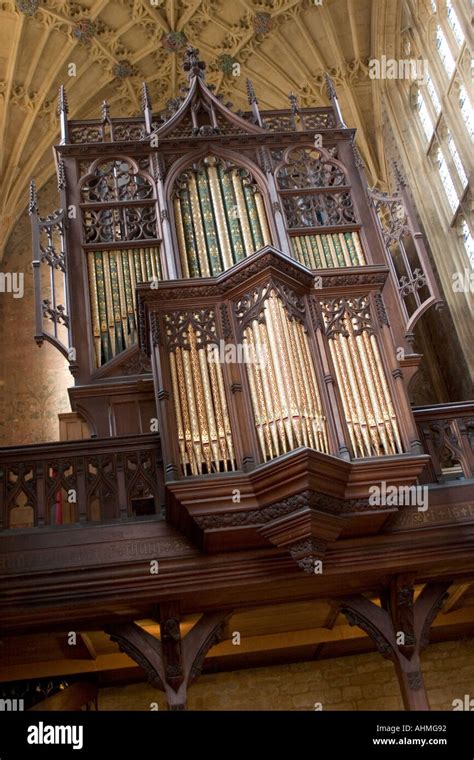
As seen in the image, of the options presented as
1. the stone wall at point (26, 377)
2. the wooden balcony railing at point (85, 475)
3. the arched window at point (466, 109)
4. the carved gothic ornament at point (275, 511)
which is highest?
the arched window at point (466, 109)

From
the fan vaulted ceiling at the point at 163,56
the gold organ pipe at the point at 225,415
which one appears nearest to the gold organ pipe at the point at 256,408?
the gold organ pipe at the point at 225,415

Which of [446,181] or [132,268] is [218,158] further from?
[446,181]

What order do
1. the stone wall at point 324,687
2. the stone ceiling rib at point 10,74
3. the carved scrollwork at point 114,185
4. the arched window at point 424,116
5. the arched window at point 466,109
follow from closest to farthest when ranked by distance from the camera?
the stone wall at point 324,687 < the carved scrollwork at point 114,185 < the arched window at point 466,109 < the arched window at point 424,116 < the stone ceiling rib at point 10,74

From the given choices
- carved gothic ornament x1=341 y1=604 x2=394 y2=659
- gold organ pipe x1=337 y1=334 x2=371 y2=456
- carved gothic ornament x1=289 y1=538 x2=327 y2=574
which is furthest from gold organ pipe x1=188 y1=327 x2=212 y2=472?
carved gothic ornament x1=341 y1=604 x2=394 y2=659

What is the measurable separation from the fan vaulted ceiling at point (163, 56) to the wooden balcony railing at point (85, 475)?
38.1 ft

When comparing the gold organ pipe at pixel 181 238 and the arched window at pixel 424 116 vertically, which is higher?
the arched window at pixel 424 116

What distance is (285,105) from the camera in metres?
19.6

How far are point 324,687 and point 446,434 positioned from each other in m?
4.06

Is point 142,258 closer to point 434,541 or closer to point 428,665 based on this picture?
point 434,541

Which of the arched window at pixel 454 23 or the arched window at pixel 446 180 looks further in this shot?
the arched window at pixel 446 180

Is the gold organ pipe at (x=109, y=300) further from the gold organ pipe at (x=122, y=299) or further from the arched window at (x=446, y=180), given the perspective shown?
the arched window at (x=446, y=180)

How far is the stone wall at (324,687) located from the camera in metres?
10.4
